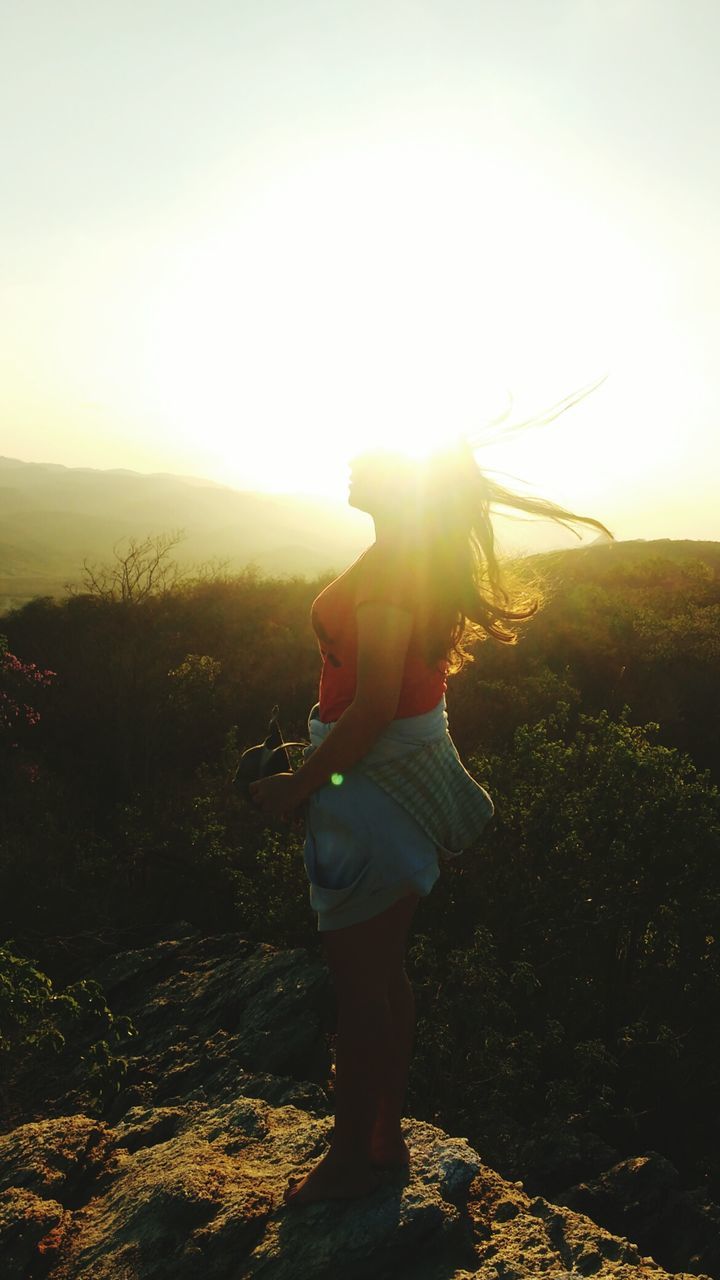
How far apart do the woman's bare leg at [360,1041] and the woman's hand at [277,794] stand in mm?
345

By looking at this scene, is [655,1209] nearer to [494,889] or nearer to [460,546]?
[494,889]

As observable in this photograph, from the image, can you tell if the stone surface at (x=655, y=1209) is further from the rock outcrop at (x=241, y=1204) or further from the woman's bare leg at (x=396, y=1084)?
the woman's bare leg at (x=396, y=1084)

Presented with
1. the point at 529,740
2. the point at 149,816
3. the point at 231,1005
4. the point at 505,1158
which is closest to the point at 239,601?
the point at 149,816

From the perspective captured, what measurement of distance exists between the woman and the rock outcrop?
0.14 m

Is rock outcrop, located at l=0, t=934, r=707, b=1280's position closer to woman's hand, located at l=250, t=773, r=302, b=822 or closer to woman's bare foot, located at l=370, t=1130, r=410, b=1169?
woman's bare foot, located at l=370, t=1130, r=410, b=1169

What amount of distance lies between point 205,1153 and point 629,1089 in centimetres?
196

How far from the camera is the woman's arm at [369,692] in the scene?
189 cm

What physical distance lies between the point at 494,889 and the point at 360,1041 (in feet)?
8.33

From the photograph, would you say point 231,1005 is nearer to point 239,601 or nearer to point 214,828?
point 214,828

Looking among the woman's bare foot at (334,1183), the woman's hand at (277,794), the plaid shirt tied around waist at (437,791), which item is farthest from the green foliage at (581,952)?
the woman's hand at (277,794)

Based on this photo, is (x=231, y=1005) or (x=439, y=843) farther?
(x=231, y=1005)

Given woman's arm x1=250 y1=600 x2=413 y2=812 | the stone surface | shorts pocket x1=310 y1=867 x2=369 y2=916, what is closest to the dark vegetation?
the stone surface

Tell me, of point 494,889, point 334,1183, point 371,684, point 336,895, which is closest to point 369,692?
point 371,684

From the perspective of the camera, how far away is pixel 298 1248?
2.02 metres
